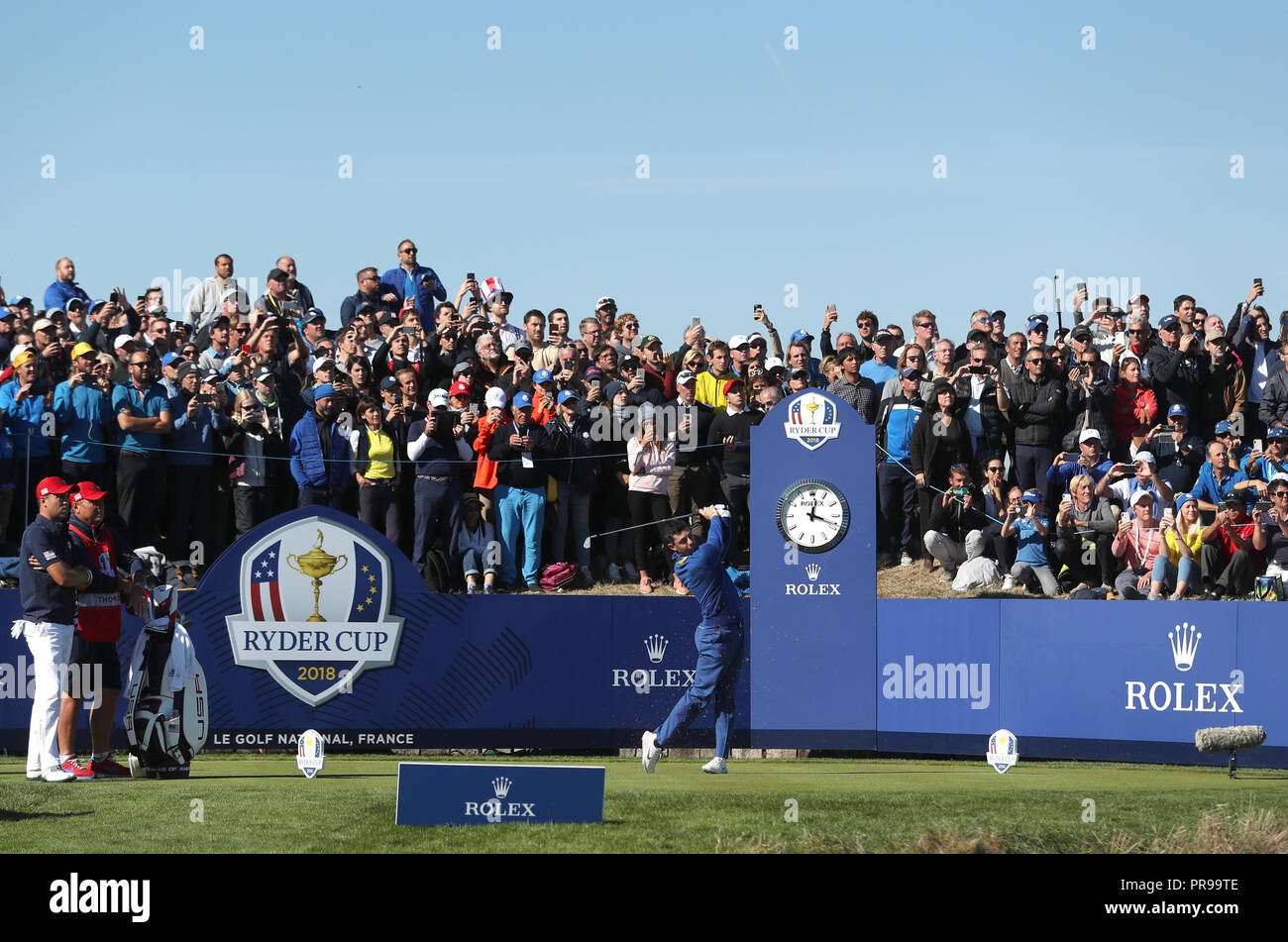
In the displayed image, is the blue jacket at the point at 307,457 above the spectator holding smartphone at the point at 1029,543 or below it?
above

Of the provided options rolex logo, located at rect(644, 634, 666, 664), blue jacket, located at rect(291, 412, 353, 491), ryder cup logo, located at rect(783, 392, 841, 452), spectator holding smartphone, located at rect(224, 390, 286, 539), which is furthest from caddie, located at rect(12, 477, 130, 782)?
ryder cup logo, located at rect(783, 392, 841, 452)

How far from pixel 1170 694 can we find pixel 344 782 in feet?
27.5

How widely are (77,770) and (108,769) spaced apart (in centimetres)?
40

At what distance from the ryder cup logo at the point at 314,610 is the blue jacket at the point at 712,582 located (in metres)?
3.72

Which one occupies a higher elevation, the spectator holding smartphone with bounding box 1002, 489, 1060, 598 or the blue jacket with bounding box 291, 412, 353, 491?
the blue jacket with bounding box 291, 412, 353, 491

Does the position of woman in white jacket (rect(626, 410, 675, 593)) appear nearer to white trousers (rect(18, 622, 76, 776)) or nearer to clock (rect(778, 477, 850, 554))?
clock (rect(778, 477, 850, 554))

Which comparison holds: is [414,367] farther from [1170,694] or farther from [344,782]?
[1170,694]

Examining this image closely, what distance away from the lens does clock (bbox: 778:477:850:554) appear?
18.3 meters

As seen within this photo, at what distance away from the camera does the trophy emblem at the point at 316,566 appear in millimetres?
17578

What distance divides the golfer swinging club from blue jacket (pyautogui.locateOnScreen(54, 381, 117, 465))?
6.15m

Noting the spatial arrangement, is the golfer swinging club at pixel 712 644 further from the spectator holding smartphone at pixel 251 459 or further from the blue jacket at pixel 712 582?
the spectator holding smartphone at pixel 251 459

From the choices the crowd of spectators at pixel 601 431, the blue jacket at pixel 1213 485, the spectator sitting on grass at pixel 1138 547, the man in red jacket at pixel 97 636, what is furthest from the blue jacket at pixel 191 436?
the blue jacket at pixel 1213 485

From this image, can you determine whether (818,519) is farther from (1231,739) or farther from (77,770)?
(77,770)

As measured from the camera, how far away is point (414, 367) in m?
19.0
